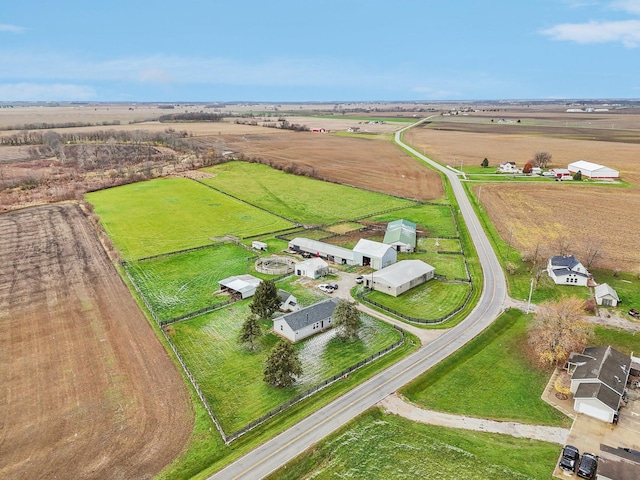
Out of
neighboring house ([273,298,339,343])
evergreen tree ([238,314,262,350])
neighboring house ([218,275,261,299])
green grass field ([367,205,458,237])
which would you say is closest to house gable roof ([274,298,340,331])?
neighboring house ([273,298,339,343])

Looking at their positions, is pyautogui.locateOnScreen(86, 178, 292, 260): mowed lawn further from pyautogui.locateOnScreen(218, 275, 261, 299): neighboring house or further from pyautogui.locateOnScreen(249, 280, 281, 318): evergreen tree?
pyautogui.locateOnScreen(249, 280, 281, 318): evergreen tree

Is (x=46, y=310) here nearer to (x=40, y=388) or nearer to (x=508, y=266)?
(x=40, y=388)

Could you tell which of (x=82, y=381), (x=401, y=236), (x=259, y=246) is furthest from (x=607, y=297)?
(x=82, y=381)

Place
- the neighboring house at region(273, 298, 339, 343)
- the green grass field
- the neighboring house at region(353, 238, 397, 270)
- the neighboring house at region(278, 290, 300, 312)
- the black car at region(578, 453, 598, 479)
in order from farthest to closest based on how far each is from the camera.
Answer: the green grass field, the neighboring house at region(353, 238, 397, 270), the neighboring house at region(278, 290, 300, 312), the neighboring house at region(273, 298, 339, 343), the black car at region(578, 453, 598, 479)

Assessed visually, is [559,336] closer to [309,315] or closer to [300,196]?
[309,315]

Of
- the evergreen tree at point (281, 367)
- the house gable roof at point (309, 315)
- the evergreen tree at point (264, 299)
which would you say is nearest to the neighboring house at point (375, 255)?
the house gable roof at point (309, 315)

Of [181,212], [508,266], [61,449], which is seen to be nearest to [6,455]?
[61,449]
